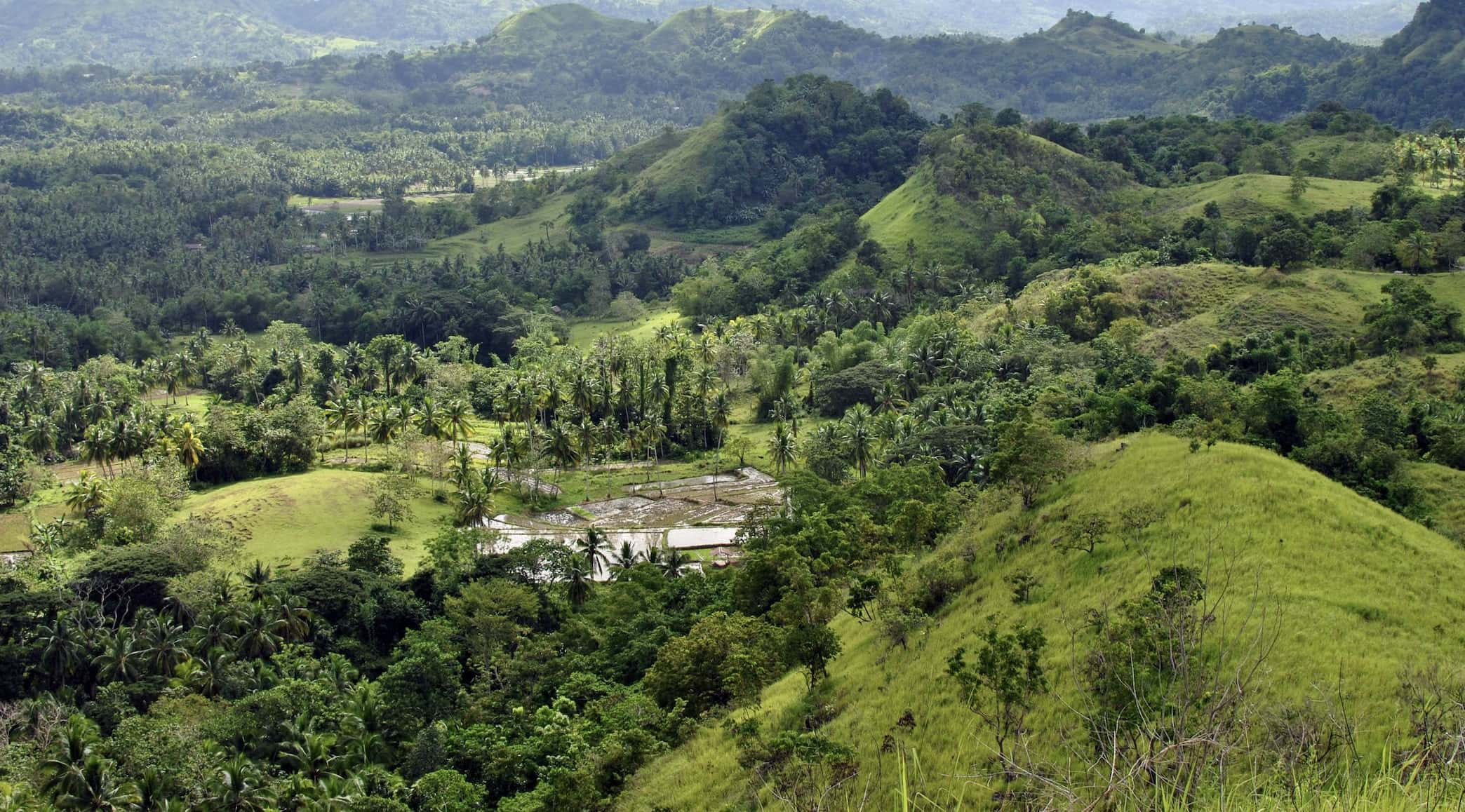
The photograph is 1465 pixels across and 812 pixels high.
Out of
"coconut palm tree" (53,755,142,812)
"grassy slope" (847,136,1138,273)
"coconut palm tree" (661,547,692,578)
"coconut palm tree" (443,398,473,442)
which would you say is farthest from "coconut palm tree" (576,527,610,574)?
"grassy slope" (847,136,1138,273)

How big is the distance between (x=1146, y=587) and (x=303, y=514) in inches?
2272

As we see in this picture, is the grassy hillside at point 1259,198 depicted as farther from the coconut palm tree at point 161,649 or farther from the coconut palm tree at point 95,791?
the coconut palm tree at point 95,791

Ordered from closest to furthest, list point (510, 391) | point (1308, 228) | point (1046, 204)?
point (510, 391), point (1308, 228), point (1046, 204)

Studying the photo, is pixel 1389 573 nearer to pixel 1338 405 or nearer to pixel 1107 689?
pixel 1107 689

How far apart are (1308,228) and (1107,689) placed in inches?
4093

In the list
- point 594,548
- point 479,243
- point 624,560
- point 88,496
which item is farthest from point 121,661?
point 479,243

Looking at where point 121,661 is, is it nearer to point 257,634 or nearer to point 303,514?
point 257,634

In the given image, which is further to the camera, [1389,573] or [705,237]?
[705,237]

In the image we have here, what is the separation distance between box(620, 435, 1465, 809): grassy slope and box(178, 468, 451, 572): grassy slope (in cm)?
3789

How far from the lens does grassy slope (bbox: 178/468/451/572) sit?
75.8m

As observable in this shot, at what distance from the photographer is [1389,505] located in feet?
176

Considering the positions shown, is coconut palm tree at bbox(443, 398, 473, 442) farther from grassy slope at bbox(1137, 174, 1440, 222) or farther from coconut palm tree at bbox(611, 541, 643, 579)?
grassy slope at bbox(1137, 174, 1440, 222)

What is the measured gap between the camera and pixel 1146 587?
40594 millimetres

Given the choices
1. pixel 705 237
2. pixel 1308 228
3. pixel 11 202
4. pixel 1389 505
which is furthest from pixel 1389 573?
pixel 11 202
